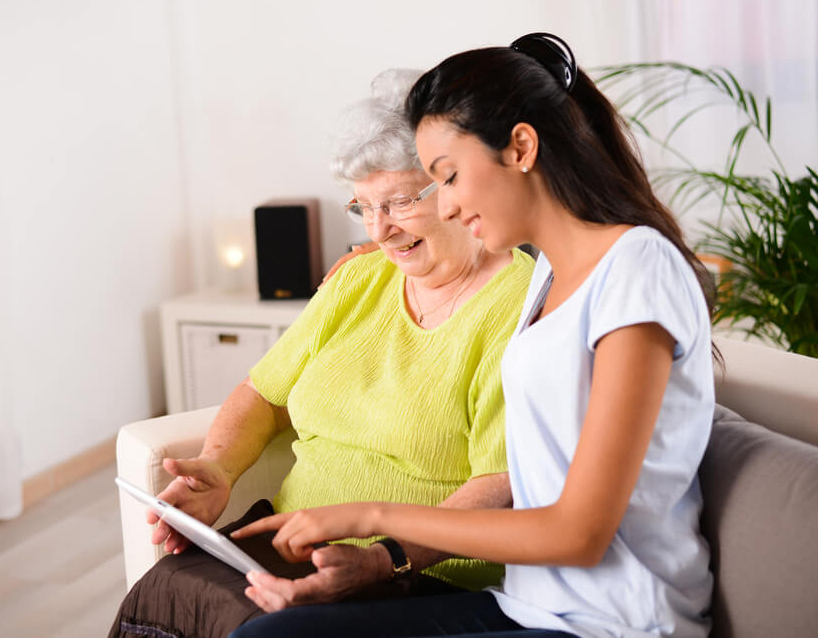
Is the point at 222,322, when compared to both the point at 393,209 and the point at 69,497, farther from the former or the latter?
the point at 393,209

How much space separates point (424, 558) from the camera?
4.49 ft

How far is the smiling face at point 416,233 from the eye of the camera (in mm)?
1605

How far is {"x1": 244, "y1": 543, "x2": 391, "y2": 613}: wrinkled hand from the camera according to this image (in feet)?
4.05

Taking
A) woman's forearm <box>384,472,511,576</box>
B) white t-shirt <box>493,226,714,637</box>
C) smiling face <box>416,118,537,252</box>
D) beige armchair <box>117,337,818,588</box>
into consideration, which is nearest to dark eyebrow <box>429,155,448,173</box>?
smiling face <box>416,118,537,252</box>

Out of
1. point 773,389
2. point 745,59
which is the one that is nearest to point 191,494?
point 773,389

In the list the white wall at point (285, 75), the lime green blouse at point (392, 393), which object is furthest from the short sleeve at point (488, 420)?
the white wall at point (285, 75)

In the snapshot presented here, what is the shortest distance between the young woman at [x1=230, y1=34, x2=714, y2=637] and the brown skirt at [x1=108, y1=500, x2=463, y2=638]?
137 millimetres

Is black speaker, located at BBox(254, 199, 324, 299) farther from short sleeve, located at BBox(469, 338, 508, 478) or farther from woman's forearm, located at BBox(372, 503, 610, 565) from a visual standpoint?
woman's forearm, located at BBox(372, 503, 610, 565)

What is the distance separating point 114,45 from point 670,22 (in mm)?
1914

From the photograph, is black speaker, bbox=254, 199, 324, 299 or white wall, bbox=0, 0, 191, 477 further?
black speaker, bbox=254, 199, 324, 299

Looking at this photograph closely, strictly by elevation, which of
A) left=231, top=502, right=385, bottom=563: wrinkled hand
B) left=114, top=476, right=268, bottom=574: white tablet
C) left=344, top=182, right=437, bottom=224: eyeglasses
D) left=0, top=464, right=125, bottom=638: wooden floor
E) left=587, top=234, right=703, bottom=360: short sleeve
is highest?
left=344, top=182, right=437, bottom=224: eyeglasses

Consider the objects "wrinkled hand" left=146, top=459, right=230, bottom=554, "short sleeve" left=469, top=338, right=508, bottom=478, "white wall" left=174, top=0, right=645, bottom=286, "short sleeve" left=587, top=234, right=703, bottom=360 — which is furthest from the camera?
"white wall" left=174, top=0, right=645, bottom=286

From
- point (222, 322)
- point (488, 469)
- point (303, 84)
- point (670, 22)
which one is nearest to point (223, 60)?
point (303, 84)

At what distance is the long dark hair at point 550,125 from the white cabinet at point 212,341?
7.54 ft
